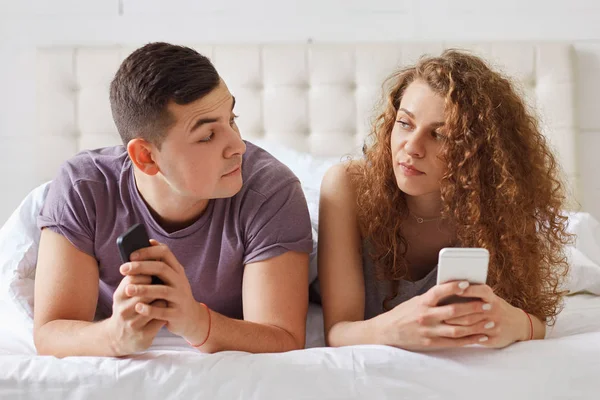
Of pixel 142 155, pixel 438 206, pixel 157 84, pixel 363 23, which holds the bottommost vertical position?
pixel 438 206

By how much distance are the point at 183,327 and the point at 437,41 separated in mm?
1840

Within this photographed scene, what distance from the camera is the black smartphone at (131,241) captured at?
1179 mm

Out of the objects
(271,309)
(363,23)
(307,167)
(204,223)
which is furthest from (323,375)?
(363,23)

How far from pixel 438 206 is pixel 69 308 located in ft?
2.60

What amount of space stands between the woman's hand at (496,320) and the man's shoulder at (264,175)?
0.47m

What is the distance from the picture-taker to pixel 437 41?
108 inches

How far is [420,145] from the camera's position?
1.43 meters

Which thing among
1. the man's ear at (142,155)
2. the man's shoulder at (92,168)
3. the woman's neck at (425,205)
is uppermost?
the man's ear at (142,155)

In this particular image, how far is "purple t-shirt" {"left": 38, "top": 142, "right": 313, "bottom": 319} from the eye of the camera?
1486 mm

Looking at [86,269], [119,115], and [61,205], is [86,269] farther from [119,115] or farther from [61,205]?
[119,115]

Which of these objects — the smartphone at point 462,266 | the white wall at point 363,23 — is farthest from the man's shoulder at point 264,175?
the white wall at point 363,23

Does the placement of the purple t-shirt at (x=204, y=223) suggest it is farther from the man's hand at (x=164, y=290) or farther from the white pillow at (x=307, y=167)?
the white pillow at (x=307, y=167)

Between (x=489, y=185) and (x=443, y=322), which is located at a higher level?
(x=489, y=185)

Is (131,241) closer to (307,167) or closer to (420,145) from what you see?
(420,145)
